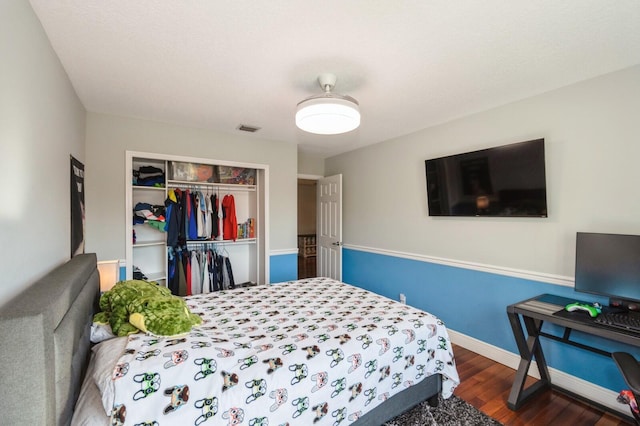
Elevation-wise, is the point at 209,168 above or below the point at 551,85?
below

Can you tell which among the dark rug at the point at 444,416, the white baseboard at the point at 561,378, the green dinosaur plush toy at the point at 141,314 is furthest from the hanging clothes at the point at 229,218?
the white baseboard at the point at 561,378

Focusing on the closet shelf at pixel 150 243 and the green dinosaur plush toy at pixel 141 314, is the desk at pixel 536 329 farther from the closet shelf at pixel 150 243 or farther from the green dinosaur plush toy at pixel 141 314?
the closet shelf at pixel 150 243

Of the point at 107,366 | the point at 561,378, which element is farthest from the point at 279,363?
the point at 561,378

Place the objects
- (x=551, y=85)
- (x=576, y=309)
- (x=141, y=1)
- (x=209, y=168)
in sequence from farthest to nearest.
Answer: (x=209, y=168), (x=551, y=85), (x=576, y=309), (x=141, y=1)

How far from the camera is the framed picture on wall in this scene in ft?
6.97

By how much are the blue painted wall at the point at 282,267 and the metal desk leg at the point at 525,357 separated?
102 inches

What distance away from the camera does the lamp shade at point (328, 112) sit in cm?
183

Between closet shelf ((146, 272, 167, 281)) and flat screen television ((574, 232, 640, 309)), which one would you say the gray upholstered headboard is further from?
flat screen television ((574, 232, 640, 309))

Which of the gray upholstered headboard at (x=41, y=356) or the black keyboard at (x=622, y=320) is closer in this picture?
the gray upholstered headboard at (x=41, y=356)

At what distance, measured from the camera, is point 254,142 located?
3699 millimetres

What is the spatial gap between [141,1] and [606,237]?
3009 millimetres

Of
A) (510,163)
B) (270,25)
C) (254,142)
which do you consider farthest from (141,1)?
(510,163)

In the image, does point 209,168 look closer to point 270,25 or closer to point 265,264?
point 265,264

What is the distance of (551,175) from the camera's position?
2.30 m
